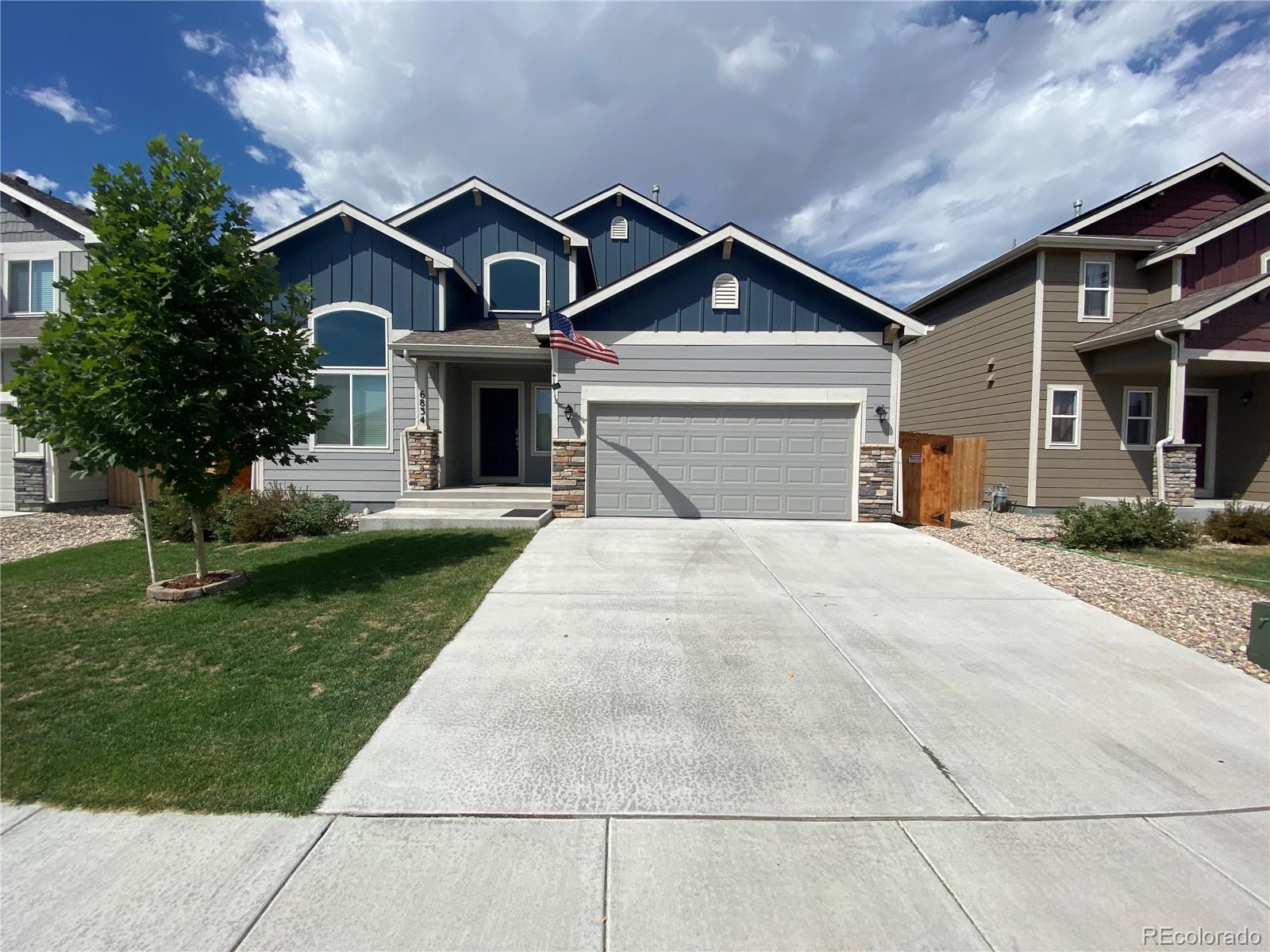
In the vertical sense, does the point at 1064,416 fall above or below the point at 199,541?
above

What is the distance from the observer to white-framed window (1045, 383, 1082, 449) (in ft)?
41.9

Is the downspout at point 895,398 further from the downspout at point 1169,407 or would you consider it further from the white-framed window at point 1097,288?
the white-framed window at point 1097,288

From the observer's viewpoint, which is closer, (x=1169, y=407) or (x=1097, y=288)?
(x=1169, y=407)

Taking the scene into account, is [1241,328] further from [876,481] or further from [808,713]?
[808,713]

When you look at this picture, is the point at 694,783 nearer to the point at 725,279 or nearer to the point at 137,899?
the point at 137,899

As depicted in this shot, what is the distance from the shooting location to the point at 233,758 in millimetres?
3020

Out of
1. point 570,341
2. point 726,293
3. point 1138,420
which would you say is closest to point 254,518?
point 570,341

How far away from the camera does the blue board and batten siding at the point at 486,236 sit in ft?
43.7

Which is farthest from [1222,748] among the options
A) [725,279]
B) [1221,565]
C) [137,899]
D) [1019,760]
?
[725,279]

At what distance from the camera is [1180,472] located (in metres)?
11.5

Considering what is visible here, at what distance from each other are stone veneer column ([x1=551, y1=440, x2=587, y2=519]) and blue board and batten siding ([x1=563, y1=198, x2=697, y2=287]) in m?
8.32

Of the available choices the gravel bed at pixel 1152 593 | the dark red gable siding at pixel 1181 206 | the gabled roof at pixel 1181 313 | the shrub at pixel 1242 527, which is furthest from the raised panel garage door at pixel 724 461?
the dark red gable siding at pixel 1181 206

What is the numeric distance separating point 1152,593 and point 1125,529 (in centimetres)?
292

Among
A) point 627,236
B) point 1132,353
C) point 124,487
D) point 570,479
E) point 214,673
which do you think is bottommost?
point 214,673
